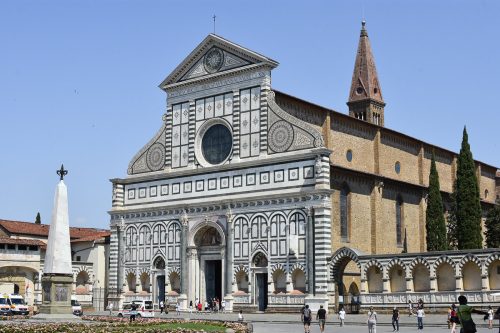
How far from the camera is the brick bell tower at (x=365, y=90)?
8575 cm

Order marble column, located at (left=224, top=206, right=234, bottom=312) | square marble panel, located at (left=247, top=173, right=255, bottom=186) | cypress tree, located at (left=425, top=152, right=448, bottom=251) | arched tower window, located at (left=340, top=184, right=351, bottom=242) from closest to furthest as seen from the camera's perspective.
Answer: marble column, located at (left=224, top=206, right=234, bottom=312) → square marble panel, located at (left=247, top=173, right=255, bottom=186) → arched tower window, located at (left=340, top=184, right=351, bottom=242) → cypress tree, located at (left=425, top=152, right=448, bottom=251)

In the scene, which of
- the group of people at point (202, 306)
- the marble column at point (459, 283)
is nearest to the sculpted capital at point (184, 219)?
the group of people at point (202, 306)

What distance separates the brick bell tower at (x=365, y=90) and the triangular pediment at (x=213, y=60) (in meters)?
32.8

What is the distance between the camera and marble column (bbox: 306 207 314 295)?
4750cm

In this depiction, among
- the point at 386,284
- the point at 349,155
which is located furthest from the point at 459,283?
the point at 349,155

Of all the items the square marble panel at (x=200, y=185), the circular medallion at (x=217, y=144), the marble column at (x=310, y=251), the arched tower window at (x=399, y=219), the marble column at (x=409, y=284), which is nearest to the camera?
the marble column at (x=409, y=284)

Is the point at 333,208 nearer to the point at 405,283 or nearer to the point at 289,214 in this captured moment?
the point at 289,214

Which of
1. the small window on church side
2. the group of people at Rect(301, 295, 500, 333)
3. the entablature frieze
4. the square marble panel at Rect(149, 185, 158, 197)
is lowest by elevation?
the group of people at Rect(301, 295, 500, 333)

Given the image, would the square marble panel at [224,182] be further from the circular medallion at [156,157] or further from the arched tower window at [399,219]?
the arched tower window at [399,219]

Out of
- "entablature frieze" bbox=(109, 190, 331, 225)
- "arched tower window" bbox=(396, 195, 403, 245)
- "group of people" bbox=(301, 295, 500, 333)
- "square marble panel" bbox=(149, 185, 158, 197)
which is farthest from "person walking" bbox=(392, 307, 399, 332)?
"square marble panel" bbox=(149, 185, 158, 197)

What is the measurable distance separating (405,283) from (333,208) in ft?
23.1

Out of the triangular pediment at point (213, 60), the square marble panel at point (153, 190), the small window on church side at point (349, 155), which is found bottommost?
the square marble panel at point (153, 190)

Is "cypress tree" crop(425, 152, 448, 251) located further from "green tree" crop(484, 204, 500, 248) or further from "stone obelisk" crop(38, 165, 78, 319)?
"stone obelisk" crop(38, 165, 78, 319)

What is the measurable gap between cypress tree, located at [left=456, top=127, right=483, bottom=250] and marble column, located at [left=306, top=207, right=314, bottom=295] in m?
9.85
